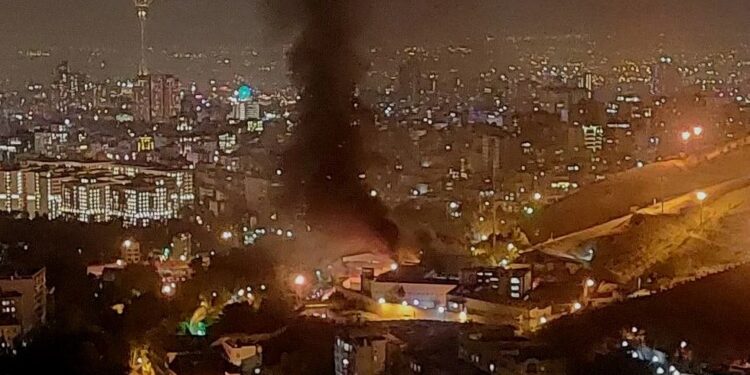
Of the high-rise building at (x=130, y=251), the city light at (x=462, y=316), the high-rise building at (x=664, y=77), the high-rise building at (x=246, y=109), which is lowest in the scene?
the city light at (x=462, y=316)

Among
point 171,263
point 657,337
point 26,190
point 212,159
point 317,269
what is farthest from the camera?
point 212,159

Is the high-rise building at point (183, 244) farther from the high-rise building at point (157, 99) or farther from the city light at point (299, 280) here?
the high-rise building at point (157, 99)

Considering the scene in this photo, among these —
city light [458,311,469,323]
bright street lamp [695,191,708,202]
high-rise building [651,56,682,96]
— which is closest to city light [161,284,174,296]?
city light [458,311,469,323]

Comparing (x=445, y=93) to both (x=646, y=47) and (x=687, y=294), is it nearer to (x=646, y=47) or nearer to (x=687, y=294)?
(x=646, y=47)

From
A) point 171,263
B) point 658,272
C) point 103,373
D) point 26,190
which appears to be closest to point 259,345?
point 103,373

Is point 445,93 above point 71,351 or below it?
above

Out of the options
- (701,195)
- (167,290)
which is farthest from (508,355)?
(701,195)

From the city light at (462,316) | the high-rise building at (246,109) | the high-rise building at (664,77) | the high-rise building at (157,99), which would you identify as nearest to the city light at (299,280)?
the city light at (462,316)

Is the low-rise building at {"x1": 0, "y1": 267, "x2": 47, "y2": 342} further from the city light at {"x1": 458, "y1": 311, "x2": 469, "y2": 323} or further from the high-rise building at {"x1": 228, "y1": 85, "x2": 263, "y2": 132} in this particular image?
the high-rise building at {"x1": 228, "y1": 85, "x2": 263, "y2": 132}
